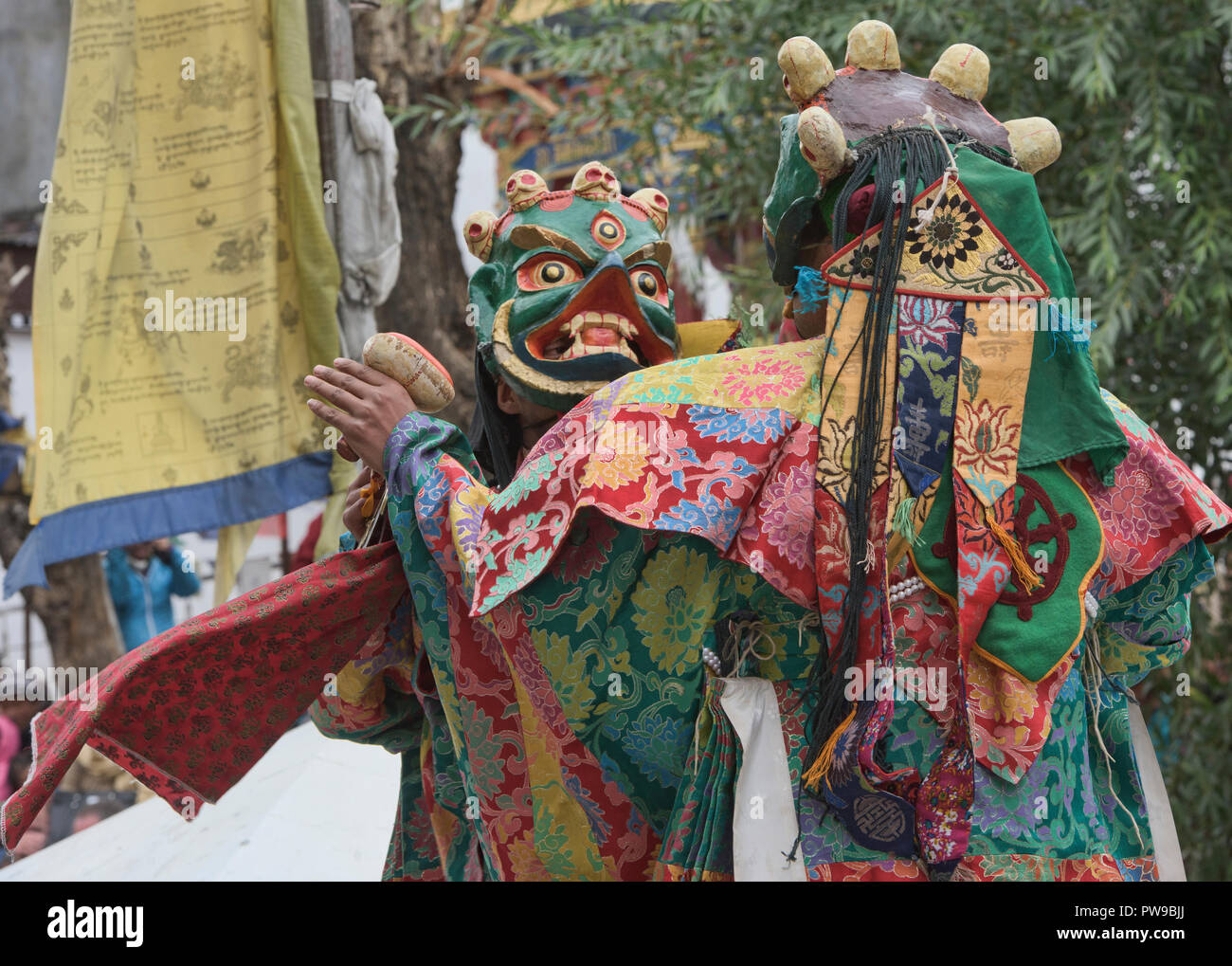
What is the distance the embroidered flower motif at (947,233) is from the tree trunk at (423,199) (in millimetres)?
4029

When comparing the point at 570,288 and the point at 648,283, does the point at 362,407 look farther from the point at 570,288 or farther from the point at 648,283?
the point at 648,283

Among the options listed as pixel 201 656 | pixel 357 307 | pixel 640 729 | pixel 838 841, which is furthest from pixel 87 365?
pixel 838 841

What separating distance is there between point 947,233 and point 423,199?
460 centimetres

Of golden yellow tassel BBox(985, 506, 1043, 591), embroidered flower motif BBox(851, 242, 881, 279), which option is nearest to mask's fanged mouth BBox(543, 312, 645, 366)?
embroidered flower motif BBox(851, 242, 881, 279)

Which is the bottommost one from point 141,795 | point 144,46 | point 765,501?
point 141,795

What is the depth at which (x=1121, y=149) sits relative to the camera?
181 inches

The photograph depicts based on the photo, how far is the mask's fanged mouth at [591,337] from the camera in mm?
2426

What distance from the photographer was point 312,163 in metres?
4.33

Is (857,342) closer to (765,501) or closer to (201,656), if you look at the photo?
(765,501)

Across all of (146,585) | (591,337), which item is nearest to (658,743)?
(591,337)

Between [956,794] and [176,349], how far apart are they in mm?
3239

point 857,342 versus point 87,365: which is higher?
point 857,342
